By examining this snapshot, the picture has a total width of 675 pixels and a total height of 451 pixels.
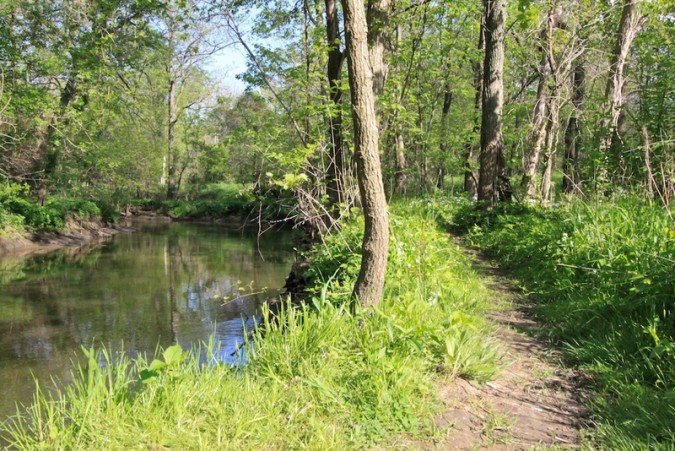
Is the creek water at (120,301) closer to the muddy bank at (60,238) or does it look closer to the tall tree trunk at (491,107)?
the muddy bank at (60,238)

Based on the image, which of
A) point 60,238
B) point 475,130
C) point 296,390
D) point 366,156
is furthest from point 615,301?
point 60,238

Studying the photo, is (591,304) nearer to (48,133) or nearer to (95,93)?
(95,93)

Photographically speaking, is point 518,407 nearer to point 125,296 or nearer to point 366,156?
point 366,156

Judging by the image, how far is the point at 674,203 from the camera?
629 cm

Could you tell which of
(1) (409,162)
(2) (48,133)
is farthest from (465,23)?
(2) (48,133)

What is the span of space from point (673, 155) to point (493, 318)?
2917 mm

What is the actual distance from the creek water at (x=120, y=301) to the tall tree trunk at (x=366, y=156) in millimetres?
1381

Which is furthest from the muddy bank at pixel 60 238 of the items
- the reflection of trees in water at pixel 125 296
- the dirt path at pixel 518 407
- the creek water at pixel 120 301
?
the dirt path at pixel 518 407

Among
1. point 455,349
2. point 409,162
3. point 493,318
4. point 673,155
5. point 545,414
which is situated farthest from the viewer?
point 409,162

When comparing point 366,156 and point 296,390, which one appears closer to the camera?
point 296,390

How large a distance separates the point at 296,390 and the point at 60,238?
22300mm

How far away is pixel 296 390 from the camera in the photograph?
3.25m

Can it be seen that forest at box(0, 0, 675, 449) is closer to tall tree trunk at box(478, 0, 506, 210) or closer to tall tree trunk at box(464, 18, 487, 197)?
tall tree trunk at box(478, 0, 506, 210)

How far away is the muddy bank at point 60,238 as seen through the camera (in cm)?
1900
